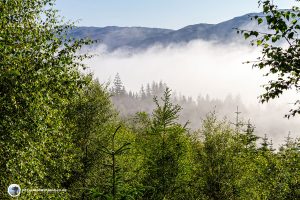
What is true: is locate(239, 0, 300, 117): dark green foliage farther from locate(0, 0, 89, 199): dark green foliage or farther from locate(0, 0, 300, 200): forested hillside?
locate(0, 0, 89, 199): dark green foliage

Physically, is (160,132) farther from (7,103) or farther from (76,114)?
(7,103)

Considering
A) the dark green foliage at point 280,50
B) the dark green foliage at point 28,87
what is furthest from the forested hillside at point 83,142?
the dark green foliage at point 280,50

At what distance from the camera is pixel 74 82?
17.4m

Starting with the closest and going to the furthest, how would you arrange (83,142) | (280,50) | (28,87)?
1. (280,50)
2. (28,87)
3. (83,142)

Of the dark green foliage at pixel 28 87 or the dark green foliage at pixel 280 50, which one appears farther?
the dark green foliage at pixel 28 87

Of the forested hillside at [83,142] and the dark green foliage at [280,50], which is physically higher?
the dark green foliage at [280,50]

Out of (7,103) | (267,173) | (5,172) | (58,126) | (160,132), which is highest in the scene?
(7,103)

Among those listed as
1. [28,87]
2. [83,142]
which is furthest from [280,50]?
[83,142]

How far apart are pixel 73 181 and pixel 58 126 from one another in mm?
17818

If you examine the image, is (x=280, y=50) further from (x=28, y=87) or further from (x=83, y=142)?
(x=83, y=142)

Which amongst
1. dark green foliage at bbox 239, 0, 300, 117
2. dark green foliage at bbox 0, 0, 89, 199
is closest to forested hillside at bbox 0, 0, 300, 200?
dark green foliage at bbox 0, 0, 89, 199

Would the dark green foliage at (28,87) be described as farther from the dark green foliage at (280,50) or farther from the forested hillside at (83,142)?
the dark green foliage at (280,50)

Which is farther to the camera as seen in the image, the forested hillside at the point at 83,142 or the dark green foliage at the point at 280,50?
the forested hillside at the point at 83,142

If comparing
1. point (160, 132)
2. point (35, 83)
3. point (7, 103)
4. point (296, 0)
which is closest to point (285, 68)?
point (296, 0)
